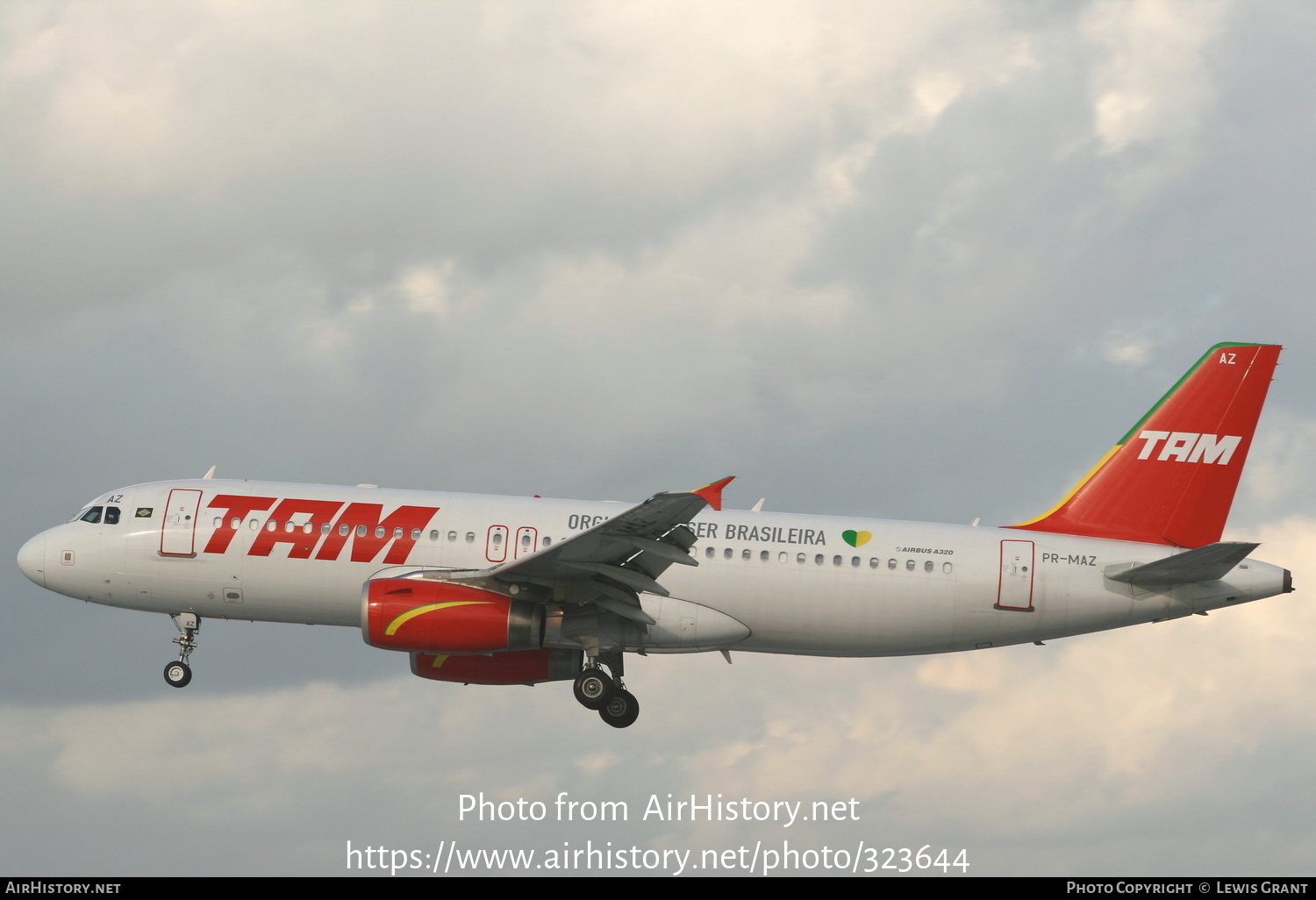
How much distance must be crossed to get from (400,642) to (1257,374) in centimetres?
2446

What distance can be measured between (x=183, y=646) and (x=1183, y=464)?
27.7m

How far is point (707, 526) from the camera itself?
3419 centimetres

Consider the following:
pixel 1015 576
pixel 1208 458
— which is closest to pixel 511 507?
pixel 1015 576

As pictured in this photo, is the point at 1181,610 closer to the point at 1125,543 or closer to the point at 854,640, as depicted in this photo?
the point at 1125,543

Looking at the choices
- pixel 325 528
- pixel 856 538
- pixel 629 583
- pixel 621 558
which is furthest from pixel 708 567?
pixel 325 528

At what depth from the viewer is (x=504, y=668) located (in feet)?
121

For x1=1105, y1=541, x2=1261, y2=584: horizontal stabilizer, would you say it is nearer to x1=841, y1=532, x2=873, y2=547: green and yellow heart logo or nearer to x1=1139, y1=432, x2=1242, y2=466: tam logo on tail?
x1=1139, y1=432, x2=1242, y2=466: tam logo on tail

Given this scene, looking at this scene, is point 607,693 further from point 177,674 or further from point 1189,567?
point 1189,567

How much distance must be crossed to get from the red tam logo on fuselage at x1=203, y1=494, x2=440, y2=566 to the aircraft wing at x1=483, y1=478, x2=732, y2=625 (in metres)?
3.16

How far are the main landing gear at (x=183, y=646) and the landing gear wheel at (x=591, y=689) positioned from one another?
10.2 m

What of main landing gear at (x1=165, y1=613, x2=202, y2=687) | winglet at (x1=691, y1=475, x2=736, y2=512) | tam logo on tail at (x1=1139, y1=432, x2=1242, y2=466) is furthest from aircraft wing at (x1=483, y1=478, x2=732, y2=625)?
tam logo on tail at (x1=1139, y1=432, x2=1242, y2=466)

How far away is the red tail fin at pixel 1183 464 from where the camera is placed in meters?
36.0

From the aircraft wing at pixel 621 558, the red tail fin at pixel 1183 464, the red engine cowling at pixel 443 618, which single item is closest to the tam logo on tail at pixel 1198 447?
the red tail fin at pixel 1183 464

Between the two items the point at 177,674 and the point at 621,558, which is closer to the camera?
the point at 621,558
